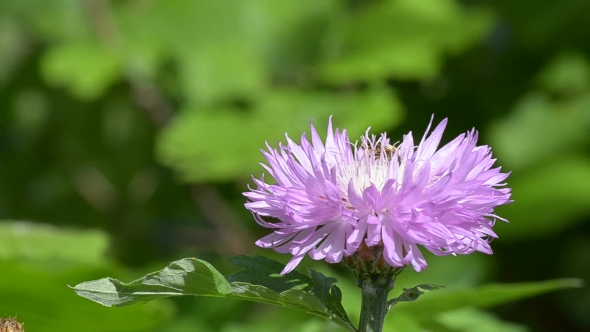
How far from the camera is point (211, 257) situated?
97.1 inches

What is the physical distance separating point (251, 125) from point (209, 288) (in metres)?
1.59

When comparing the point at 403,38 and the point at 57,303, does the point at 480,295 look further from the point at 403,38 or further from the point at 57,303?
the point at 403,38

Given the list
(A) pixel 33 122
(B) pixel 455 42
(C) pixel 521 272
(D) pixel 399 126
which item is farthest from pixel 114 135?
(C) pixel 521 272

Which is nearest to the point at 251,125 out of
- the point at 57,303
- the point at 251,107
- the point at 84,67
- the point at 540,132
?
the point at 251,107

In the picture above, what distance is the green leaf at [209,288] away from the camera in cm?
65

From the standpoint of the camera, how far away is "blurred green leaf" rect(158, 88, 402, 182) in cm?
204

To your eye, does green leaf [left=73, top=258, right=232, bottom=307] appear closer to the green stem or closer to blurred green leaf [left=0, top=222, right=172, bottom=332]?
the green stem

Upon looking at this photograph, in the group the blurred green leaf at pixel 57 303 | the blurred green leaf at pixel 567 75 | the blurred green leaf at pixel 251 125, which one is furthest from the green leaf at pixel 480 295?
the blurred green leaf at pixel 567 75

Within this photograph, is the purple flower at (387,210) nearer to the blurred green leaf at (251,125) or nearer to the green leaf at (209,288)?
the green leaf at (209,288)

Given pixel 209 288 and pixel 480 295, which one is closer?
pixel 209 288

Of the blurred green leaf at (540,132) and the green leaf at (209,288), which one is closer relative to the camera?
the green leaf at (209,288)

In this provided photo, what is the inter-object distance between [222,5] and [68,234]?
1.46 metres

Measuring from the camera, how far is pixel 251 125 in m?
2.25

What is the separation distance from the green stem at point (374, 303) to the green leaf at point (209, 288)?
2cm
